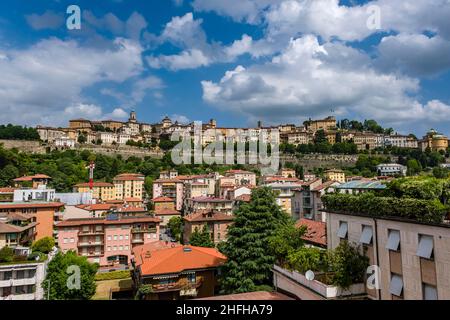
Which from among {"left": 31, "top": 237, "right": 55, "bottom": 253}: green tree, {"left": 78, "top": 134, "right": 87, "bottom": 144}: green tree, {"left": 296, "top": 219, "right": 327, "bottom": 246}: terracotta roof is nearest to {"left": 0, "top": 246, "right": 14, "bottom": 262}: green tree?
{"left": 31, "top": 237, "right": 55, "bottom": 253}: green tree

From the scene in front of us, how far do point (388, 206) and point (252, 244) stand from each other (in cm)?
922

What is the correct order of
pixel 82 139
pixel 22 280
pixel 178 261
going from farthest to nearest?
1. pixel 82 139
2. pixel 22 280
3. pixel 178 261

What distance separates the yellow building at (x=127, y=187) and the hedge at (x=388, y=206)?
60141mm

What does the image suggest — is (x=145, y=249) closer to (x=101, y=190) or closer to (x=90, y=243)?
(x=90, y=243)

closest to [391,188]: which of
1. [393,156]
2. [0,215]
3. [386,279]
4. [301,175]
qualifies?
[386,279]

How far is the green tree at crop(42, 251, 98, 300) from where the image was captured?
2091 cm

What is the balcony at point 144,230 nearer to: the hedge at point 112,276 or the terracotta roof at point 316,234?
the hedge at point 112,276

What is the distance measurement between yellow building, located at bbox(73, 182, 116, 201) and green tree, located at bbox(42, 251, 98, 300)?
40431mm

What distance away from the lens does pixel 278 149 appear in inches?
4077

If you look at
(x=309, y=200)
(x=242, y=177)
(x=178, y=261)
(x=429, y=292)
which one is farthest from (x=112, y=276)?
(x=242, y=177)

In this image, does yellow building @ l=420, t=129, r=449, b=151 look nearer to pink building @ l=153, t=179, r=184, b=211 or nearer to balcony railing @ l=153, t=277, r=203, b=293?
pink building @ l=153, t=179, r=184, b=211

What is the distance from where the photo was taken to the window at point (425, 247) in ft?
23.6

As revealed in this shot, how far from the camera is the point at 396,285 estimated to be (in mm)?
8266

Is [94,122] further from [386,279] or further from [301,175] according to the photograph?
[386,279]
